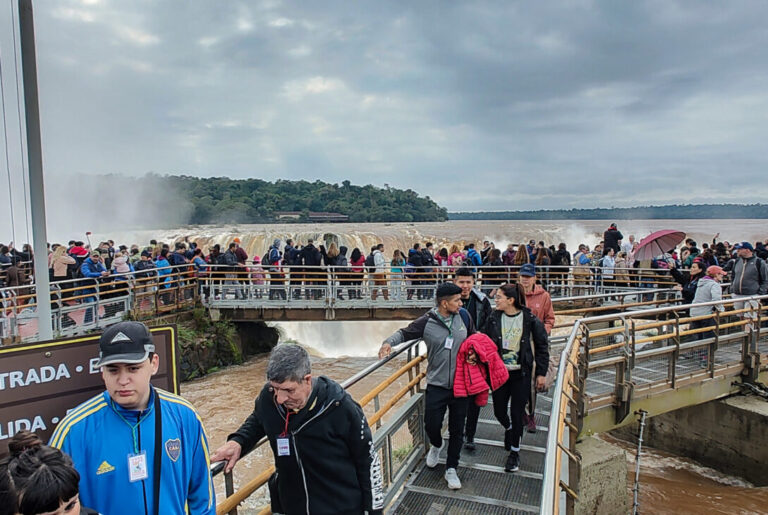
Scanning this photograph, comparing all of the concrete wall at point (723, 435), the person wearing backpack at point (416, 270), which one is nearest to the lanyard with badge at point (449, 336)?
the concrete wall at point (723, 435)

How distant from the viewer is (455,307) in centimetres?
402

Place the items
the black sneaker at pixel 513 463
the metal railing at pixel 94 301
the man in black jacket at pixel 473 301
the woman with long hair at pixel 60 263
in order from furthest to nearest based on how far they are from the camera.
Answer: the woman with long hair at pixel 60 263 → the metal railing at pixel 94 301 → the man in black jacket at pixel 473 301 → the black sneaker at pixel 513 463

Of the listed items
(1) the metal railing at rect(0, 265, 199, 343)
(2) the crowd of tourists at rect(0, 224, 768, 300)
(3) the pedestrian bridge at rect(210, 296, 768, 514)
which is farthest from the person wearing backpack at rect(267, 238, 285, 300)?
(3) the pedestrian bridge at rect(210, 296, 768, 514)

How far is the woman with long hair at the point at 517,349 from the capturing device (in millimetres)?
4383

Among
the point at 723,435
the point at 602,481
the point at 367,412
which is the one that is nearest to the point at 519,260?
the point at 723,435

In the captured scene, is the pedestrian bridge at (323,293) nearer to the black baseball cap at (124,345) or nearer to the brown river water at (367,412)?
the brown river water at (367,412)

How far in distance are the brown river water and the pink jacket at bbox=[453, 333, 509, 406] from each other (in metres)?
4.78

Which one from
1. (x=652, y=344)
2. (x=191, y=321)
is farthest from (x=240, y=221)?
(x=652, y=344)

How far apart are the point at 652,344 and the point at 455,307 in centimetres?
641

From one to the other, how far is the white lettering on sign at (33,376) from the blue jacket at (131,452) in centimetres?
25

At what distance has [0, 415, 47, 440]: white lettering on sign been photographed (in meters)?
2.03

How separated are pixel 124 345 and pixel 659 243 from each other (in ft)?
45.5

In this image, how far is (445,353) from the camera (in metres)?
4.04

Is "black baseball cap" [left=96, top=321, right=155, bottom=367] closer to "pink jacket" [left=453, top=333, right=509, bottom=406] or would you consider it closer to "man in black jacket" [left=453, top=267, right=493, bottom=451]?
"pink jacket" [left=453, top=333, right=509, bottom=406]
